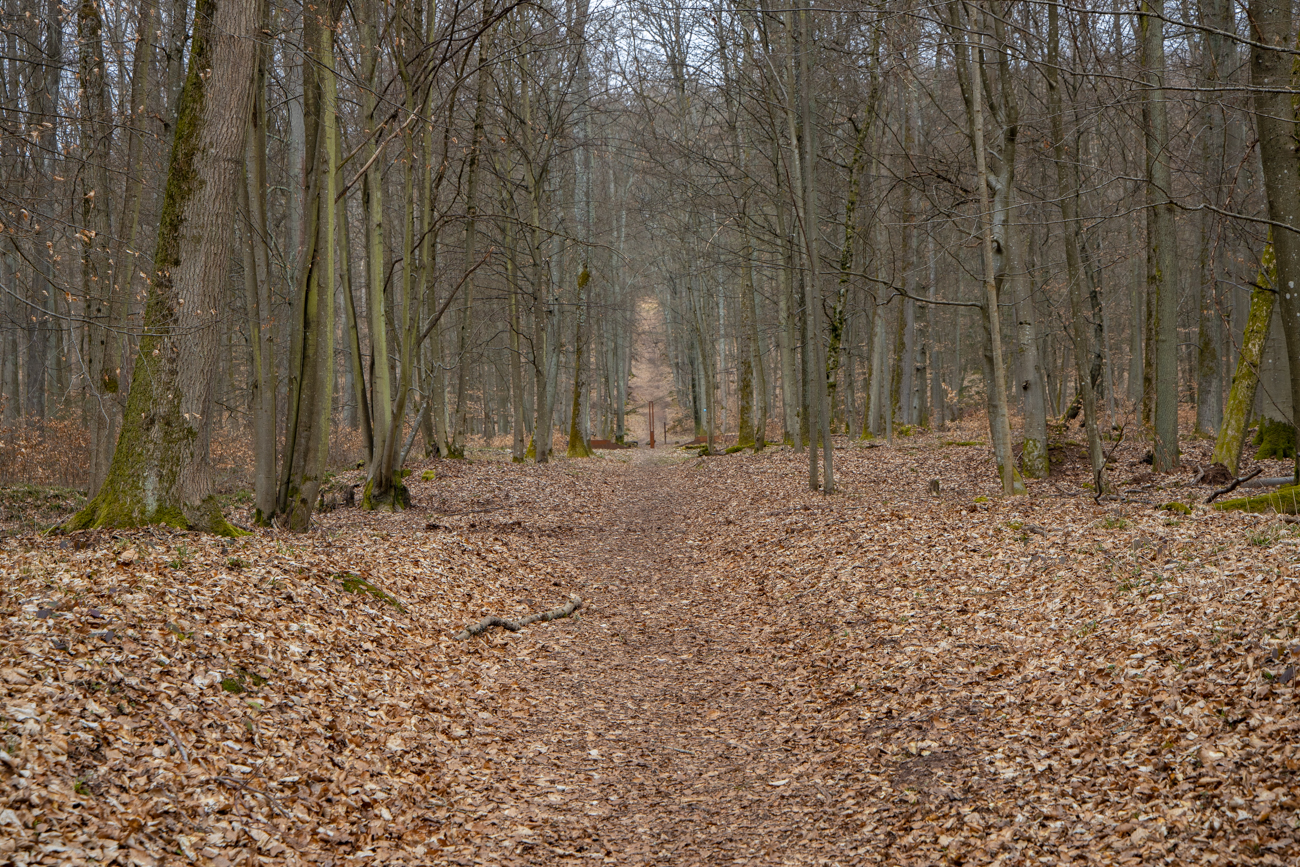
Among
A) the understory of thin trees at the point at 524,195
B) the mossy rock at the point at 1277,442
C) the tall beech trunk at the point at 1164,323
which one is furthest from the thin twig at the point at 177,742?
the mossy rock at the point at 1277,442

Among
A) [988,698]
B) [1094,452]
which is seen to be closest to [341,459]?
[1094,452]

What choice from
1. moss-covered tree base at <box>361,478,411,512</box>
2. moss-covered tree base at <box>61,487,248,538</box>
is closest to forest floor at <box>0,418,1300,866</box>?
moss-covered tree base at <box>61,487,248,538</box>

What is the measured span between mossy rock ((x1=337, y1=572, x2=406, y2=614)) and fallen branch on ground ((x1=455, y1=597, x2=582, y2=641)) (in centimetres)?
63

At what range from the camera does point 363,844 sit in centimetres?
385

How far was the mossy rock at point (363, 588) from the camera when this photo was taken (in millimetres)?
7031

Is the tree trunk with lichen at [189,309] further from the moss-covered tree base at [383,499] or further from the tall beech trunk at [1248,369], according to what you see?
the tall beech trunk at [1248,369]

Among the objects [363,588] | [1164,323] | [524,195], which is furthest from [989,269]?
[524,195]

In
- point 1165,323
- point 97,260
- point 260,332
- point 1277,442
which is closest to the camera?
point 260,332

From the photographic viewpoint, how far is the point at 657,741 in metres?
5.37

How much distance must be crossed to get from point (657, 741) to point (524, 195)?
19.7 metres

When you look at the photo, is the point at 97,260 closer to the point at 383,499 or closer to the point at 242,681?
the point at 383,499

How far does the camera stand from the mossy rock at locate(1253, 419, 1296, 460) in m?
12.0

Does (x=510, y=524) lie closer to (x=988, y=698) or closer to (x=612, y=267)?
(x=988, y=698)

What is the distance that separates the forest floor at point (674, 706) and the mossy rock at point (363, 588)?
0.08 m
